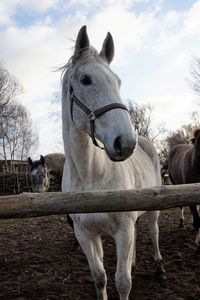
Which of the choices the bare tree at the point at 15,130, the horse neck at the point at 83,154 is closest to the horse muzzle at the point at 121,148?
the horse neck at the point at 83,154

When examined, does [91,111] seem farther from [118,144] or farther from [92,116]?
[118,144]

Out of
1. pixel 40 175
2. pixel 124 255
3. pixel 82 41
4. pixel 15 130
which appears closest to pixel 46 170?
pixel 40 175

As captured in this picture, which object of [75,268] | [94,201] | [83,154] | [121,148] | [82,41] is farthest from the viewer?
[75,268]

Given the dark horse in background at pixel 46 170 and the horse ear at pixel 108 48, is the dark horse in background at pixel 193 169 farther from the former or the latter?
the horse ear at pixel 108 48

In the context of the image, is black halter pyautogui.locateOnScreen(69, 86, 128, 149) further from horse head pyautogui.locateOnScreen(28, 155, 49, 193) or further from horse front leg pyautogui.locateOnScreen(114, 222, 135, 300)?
horse head pyautogui.locateOnScreen(28, 155, 49, 193)

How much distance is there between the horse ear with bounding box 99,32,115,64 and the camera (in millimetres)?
3236

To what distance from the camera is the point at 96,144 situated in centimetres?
288

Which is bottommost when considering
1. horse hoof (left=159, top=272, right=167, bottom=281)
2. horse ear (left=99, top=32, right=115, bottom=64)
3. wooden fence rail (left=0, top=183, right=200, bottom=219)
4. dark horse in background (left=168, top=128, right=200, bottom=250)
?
horse hoof (left=159, top=272, right=167, bottom=281)

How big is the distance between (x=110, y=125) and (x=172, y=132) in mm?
57247

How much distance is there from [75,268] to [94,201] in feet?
11.2

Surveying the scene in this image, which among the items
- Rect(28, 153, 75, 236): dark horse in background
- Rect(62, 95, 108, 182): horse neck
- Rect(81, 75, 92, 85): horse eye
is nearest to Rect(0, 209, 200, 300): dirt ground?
Rect(62, 95, 108, 182): horse neck

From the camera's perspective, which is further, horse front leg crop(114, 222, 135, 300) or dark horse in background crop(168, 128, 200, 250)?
dark horse in background crop(168, 128, 200, 250)

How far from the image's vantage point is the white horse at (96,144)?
8.61 ft

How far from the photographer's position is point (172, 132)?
58.4 meters
